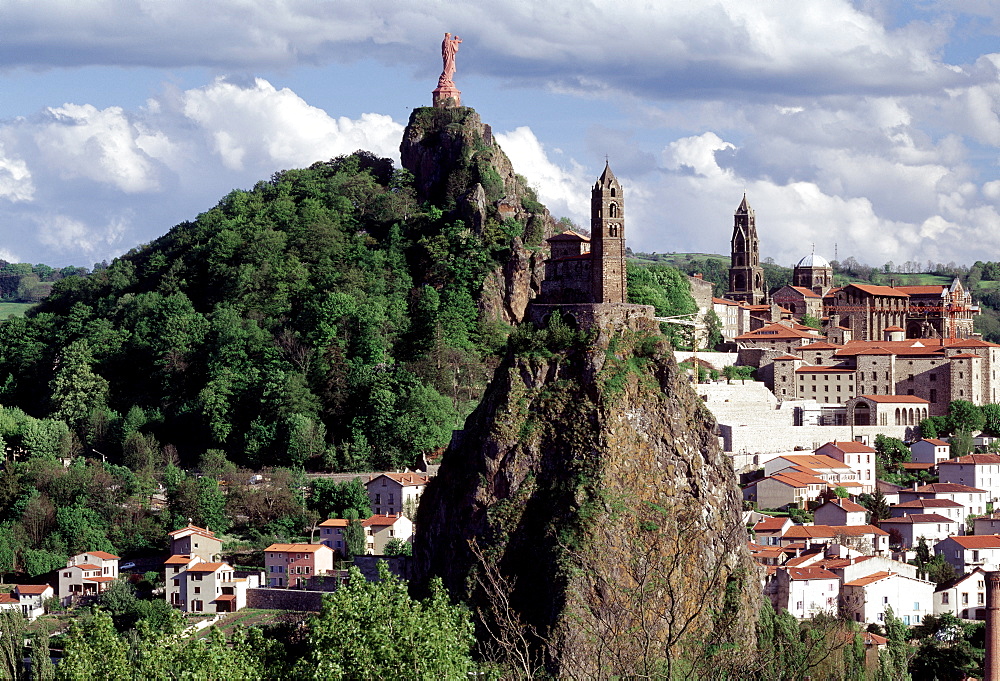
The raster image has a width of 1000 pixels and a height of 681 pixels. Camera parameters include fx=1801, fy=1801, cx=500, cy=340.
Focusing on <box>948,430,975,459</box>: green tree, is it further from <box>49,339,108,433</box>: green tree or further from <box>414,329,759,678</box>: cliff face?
<box>49,339,108,433</box>: green tree

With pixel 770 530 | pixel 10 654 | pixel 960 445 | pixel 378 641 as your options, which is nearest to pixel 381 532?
pixel 770 530

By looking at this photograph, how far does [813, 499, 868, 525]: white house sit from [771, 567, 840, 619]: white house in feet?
23.7

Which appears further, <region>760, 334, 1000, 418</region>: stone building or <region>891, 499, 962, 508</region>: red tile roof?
<region>760, 334, 1000, 418</region>: stone building

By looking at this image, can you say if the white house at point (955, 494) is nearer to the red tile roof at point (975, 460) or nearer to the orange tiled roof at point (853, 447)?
the red tile roof at point (975, 460)

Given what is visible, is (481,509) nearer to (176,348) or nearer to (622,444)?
(622,444)

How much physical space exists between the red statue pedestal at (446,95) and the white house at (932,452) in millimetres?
32044

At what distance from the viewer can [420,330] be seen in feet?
296

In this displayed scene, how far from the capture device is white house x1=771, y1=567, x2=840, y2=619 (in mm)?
67188

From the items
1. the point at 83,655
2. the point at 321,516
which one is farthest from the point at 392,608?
the point at 321,516

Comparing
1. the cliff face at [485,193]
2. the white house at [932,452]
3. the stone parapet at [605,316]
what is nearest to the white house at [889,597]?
the stone parapet at [605,316]

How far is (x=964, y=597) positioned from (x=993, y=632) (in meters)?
8.68

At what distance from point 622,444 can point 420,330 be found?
27115 millimetres

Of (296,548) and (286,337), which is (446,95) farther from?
(296,548)

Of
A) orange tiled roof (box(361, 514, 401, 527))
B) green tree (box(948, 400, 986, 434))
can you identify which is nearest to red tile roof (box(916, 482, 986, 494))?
green tree (box(948, 400, 986, 434))
